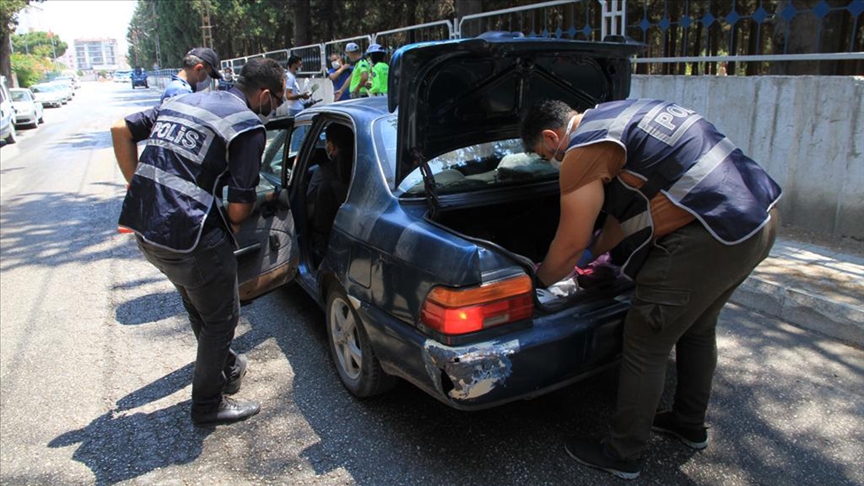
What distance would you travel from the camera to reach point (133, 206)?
2.81 m

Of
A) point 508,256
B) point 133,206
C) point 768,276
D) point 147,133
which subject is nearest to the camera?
point 508,256

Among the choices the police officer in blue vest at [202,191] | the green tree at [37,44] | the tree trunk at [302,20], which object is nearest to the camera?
the police officer in blue vest at [202,191]

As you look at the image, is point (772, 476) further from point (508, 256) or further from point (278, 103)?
point (278, 103)

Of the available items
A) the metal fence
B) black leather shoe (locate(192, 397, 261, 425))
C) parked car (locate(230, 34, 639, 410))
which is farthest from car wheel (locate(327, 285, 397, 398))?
the metal fence

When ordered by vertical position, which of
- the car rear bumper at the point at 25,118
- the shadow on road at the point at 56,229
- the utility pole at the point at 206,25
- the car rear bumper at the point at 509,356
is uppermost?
the utility pole at the point at 206,25

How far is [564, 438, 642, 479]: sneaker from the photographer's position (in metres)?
2.50

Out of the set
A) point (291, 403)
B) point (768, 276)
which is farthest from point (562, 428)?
point (768, 276)

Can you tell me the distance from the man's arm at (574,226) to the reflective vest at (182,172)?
1.51 metres

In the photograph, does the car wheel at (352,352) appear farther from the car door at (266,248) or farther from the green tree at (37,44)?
the green tree at (37,44)

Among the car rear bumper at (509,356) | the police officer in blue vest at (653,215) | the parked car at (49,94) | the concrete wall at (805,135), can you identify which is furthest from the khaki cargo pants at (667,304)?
the parked car at (49,94)

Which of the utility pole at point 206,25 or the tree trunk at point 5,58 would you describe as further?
the utility pole at point 206,25

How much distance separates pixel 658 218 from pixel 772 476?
1251mm

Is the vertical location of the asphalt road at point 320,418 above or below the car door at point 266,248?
below

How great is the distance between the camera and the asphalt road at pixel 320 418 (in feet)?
8.60
